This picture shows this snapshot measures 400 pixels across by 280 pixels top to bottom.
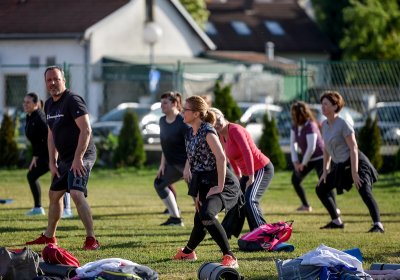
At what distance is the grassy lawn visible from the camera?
11.2 meters

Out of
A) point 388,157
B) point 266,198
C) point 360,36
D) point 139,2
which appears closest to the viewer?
point 266,198

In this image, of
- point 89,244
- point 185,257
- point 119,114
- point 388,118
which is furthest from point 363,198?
point 119,114

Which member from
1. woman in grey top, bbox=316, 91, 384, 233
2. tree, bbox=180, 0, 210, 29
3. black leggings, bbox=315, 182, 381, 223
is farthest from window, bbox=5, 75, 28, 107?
tree, bbox=180, 0, 210, 29

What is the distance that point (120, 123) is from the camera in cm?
2786

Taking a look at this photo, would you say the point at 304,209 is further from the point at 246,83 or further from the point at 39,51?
the point at 39,51

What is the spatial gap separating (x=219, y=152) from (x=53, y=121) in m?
2.35

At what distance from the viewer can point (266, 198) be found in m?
19.8

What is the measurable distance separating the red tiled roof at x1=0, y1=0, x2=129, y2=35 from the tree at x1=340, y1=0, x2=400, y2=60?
614 inches

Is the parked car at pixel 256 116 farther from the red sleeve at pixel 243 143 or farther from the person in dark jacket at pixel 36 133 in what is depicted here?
the red sleeve at pixel 243 143

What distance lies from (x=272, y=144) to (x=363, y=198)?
31.2 feet

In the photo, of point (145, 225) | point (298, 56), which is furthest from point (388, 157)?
point (298, 56)

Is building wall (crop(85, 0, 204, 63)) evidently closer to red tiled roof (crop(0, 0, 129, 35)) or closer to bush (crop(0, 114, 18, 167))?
red tiled roof (crop(0, 0, 129, 35))

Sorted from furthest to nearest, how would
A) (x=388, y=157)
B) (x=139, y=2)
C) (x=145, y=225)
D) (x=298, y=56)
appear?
(x=298, y=56), (x=139, y=2), (x=388, y=157), (x=145, y=225)

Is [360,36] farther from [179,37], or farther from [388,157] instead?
[388,157]
